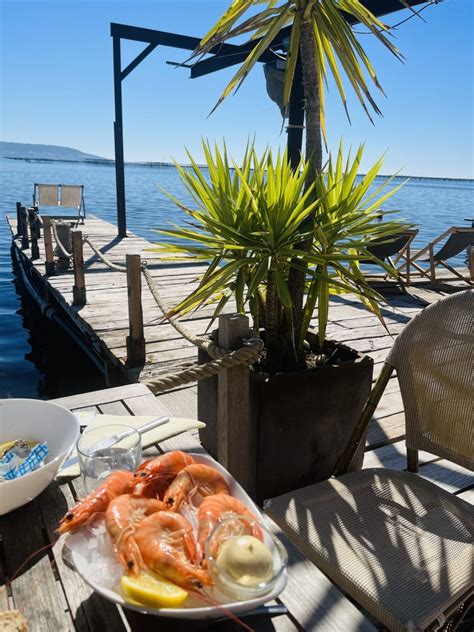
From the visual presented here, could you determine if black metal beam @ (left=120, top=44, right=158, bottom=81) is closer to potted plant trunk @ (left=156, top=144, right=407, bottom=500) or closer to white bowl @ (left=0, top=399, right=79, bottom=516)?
potted plant trunk @ (left=156, top=144, right=407, bottom=500)

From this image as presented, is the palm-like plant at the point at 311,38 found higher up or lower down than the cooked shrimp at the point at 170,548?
higher up

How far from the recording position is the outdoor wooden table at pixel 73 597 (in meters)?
0.76

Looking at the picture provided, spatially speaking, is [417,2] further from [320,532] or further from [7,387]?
[7,387]

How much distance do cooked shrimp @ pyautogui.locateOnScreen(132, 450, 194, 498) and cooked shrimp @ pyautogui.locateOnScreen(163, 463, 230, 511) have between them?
0.08 ft

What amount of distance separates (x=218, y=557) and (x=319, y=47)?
8.74ft

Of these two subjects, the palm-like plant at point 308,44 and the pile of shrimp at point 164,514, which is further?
the palm-like plant at point 308,44

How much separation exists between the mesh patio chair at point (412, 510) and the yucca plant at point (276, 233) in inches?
21.6

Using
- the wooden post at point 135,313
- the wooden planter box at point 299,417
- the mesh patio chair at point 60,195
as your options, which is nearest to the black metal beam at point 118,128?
the mesh patio chair at point 60,195

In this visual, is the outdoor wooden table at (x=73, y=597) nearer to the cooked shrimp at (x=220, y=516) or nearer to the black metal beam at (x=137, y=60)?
the cooked shrimp at (x=220, y=516)

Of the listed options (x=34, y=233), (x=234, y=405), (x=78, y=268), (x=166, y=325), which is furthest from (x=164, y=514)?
(x=34, y=233)

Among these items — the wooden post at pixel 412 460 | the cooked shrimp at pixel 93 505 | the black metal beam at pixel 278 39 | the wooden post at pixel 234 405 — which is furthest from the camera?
the black metal beam at pixel 278 39

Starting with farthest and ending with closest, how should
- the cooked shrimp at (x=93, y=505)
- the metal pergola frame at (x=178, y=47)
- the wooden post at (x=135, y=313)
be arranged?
1. the metal pergola frame at (x=178, y=47)
2. the wooden post at (x=135, y=313)
3. the cooked shrimp at (x=93, y=505)

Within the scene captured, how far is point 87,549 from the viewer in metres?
0.71

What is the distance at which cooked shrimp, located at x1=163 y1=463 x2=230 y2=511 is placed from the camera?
754mm
